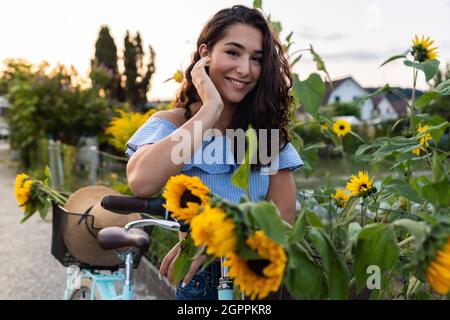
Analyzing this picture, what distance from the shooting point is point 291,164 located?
1.52m

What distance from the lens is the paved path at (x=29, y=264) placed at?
4.28 metres

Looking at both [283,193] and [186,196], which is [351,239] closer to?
[186,196]

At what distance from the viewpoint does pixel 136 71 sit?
24359 millimetres

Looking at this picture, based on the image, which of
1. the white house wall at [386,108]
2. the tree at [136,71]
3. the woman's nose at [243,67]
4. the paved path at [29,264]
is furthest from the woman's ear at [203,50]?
the white house wall at [386,108]

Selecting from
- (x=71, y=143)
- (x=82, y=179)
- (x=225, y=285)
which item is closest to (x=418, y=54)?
(x=225, y=285)

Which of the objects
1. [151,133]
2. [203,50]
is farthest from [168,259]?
[203,50]

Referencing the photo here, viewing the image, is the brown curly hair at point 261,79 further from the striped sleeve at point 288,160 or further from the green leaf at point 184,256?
the green leaf at point 184,256

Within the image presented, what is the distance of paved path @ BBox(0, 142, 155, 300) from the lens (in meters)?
4.28

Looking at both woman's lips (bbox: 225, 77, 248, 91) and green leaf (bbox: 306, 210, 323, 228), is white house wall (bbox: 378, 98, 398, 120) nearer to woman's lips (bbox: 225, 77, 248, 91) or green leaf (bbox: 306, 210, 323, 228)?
woman's lips (bbox: 225, 77, 248, 91)

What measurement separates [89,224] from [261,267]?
5.35 ft

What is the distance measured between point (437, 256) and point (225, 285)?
2.07 feet

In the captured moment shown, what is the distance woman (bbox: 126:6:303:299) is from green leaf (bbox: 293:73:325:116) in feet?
0.75

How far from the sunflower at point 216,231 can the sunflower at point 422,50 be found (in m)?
1.48

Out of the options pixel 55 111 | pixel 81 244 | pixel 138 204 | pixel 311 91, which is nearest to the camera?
pixel 138 204
